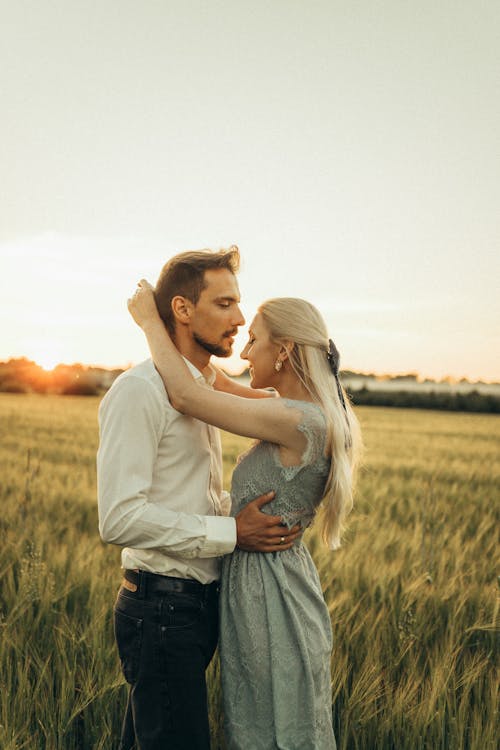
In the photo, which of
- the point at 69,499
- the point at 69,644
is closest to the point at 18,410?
the point at 69,499

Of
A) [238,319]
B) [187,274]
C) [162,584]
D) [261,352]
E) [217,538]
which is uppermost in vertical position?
[187,274]

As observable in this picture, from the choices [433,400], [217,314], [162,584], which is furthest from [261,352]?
[433,400]

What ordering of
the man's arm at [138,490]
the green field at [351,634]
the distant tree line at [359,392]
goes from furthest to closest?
the distant tree line at [359,392]
the green field at [351,634]
the man's arm at [138,490]

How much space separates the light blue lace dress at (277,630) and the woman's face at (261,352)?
174mm

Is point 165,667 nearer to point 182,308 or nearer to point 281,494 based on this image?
point 281,494

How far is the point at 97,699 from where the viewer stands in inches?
124

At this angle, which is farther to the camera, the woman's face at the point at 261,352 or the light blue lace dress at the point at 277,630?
the woman's face at the point at 261,352

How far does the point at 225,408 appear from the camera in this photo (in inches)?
95.5

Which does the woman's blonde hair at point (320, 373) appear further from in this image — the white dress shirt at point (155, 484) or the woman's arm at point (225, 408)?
the white dress shirt at point (155, 484)

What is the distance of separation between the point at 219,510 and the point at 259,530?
0.26m

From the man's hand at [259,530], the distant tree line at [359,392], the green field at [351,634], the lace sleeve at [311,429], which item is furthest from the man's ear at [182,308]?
the distant tree line at [359,392]

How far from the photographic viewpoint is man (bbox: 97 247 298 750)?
2.31 meters

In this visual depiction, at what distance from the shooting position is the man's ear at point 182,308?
8.43 feet

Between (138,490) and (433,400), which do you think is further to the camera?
(433,400)
